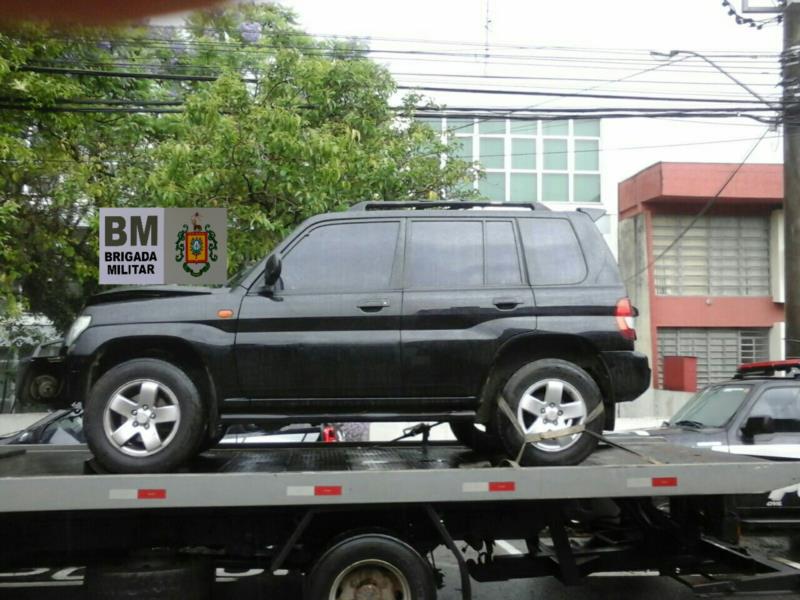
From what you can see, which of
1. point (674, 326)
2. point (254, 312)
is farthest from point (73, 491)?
point (674, 326)

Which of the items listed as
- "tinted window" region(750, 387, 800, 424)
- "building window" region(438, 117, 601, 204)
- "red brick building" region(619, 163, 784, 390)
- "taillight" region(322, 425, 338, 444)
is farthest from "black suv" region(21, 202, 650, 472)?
"building window" region(438, 117, 601, 204)

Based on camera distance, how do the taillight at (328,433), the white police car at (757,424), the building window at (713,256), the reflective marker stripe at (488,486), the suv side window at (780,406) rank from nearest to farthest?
the reflective marker stripe at (488,486) < the white police car at (757,424) < the suv side window at (780,406) < the taillight at (328,433) < the building window at (713,256)

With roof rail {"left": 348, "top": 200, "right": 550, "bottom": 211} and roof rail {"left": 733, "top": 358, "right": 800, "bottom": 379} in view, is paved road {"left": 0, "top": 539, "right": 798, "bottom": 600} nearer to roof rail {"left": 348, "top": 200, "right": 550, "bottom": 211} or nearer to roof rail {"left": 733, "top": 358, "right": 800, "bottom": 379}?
roof rail {"left": 348, "top": 200, "right": 550, "bottom": 211}

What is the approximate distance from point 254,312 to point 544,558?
2484mm

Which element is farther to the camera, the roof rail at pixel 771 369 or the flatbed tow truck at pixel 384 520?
the roof rail at pixel 771 369

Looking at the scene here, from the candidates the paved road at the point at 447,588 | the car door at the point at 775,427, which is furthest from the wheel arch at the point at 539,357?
the car door at the point at 775,427

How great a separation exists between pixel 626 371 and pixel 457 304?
1.17m

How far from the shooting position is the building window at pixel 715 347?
1944cm

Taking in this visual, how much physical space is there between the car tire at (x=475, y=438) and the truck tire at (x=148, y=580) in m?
1.94

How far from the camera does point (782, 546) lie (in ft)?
28.1

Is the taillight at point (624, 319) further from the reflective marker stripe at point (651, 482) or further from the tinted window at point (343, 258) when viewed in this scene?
the tinted window at point (343, 258)

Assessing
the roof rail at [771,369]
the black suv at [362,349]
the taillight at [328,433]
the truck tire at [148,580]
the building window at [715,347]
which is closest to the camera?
the truck tire at [148,580]

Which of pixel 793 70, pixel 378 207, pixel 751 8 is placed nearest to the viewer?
pixel 378 207

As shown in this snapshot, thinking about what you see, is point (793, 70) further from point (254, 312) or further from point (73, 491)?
point (73, 491)
